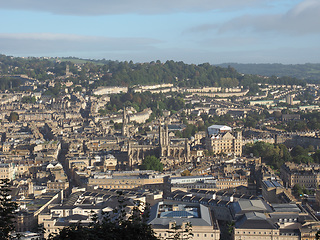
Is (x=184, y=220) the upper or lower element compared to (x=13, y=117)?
lower

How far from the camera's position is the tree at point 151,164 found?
43.7m

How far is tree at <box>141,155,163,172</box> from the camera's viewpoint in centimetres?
4372

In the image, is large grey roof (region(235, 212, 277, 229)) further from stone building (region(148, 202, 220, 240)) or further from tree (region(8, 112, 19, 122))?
tree (region(8, 112, 19, 122))

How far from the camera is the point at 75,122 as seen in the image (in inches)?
2672

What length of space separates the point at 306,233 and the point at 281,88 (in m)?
85.6

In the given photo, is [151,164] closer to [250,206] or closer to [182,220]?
[250,206]

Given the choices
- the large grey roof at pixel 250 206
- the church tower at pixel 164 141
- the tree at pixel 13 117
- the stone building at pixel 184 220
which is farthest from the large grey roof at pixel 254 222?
the tree at pixel 13 117

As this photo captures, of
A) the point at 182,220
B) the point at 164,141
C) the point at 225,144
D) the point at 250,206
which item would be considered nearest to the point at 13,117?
the point at 164,141

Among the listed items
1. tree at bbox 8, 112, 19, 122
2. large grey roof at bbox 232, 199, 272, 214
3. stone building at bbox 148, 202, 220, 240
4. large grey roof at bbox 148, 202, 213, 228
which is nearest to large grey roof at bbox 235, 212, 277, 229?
stone building at bbox 148, 202, 220, 240

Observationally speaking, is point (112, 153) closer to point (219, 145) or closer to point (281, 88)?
point (219, 145)

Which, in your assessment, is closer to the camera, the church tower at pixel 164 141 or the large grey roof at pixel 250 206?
the large grey roof at pixel 250 206

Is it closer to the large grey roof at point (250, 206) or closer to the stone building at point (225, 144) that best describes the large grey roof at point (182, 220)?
the large grey roof at point (250, 206)

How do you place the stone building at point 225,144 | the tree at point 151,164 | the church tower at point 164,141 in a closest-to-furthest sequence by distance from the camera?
the tree at point 151,164, the church tower at point 164,141, the stone building at point 225,144

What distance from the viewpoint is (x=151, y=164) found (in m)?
44.2
